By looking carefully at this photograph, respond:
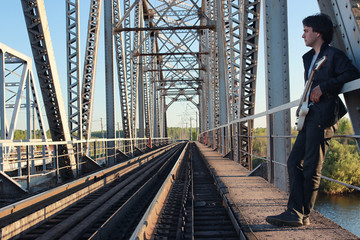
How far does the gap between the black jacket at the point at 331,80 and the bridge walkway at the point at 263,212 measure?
918mm

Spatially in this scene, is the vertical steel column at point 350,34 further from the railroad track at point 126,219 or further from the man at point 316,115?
the railroad track at point 126,219

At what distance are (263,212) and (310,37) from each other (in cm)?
187

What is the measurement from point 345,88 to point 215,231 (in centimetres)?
193

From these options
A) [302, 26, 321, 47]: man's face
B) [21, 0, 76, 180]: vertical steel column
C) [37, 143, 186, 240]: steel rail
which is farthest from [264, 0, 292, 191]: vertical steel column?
[21, 0, 76, 180]: vertical steel column

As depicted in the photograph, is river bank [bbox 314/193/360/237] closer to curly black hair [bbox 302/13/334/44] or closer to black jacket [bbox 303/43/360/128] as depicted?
black jacket [bbox 303/43/360/128]

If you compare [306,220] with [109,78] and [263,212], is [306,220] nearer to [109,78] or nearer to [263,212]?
[263,212]

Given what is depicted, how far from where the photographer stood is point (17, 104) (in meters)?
11.5

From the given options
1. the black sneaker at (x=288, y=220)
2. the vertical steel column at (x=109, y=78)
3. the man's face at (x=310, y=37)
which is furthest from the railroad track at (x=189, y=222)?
the vertical steel column at (x=109, y=78)

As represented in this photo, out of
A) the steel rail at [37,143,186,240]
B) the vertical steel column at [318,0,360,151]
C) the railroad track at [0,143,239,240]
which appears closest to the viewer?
the vertical steel column at [318,0,360,151]

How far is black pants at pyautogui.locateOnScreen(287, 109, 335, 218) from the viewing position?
277 centimetres

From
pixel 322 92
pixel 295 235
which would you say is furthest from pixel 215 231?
pixel 322 92

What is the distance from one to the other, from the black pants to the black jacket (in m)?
0.07

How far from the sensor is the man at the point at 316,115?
2605 mm

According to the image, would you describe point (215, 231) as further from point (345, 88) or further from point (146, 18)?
point (146, 18)
